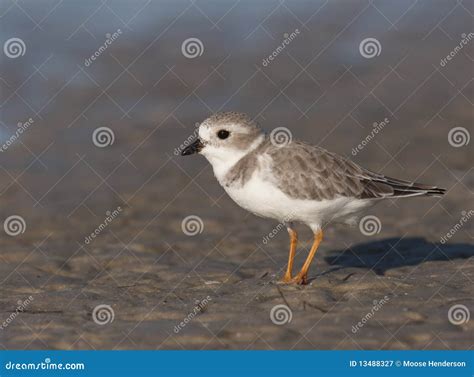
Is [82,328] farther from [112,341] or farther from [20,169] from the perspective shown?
[20,169]

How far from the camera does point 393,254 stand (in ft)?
45.2

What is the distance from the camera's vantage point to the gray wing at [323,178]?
11586 millimetres

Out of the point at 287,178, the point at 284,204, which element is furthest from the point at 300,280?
the point at 287,178

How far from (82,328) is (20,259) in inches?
153

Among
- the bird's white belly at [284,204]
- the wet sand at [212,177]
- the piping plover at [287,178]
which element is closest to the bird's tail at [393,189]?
the piping plover at [287,178]

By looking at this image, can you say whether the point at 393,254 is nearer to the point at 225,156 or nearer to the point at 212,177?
the point at 225,156

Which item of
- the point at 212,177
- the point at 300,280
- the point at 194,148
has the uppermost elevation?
the point at 194,148

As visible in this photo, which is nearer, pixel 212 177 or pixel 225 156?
pixel 225 156

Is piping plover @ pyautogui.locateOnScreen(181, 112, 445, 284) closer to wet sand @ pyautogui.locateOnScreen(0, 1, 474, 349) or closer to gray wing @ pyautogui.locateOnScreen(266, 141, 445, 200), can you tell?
gray wing @ pyautogui.locateOnScreen(266, 141, 445, 200)

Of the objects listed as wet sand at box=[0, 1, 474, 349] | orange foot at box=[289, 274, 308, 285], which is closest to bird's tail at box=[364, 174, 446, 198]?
wet sand at box=[0, 1, 474, 349]

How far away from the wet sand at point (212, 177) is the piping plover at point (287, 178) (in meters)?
0.90

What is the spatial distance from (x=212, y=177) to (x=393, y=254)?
4924 mm

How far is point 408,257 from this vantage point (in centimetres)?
1352

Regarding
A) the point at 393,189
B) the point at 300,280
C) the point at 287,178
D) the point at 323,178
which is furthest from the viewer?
the point at 393,189
